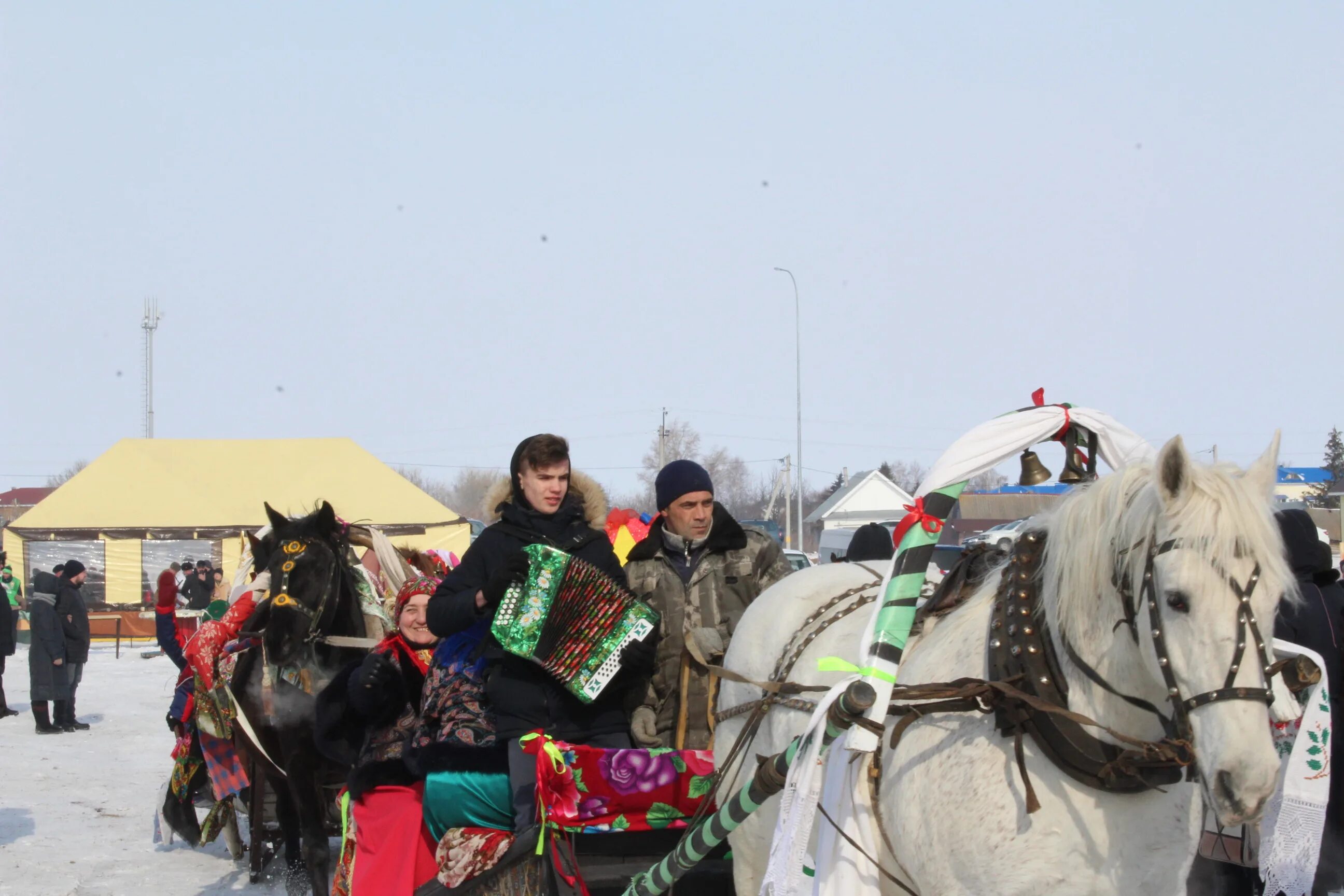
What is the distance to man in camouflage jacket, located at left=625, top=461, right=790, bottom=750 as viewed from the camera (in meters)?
4.46

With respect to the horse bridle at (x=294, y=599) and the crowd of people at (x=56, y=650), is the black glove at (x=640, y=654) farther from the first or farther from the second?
the crowd of people at (x=56, y=650)

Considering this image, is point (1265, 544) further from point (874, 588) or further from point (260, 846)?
point (260, 846)

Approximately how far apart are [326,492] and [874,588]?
1022 inches

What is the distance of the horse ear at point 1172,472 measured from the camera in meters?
2.45

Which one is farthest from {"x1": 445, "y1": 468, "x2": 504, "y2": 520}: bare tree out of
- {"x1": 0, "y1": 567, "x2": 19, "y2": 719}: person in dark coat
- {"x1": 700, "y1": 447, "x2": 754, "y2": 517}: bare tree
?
{"x1": 0, "y1": 567, "x2": 19, "y2": 719}: person in dark coat

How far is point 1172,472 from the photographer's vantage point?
2.46 metres

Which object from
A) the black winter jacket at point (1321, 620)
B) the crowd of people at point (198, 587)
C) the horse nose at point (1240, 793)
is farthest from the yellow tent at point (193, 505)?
the horse nose at point (1240, 793)

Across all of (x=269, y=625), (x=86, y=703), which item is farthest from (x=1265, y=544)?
(x=86, y=703)

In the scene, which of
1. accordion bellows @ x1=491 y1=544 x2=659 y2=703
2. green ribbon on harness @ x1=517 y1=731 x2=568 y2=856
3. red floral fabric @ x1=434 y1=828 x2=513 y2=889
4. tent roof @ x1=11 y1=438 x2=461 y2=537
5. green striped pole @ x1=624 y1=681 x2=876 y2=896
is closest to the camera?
green striped pole @ x1=624 y1=681 x2=876 y2=896

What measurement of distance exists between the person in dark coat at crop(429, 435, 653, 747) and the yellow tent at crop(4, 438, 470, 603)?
67.1ft

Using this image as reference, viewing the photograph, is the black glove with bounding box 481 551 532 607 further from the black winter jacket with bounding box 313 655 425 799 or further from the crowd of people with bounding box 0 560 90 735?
the crowd of people with bounding box 0 560 90 735

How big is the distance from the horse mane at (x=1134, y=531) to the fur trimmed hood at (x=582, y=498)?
197cm

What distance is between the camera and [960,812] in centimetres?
277

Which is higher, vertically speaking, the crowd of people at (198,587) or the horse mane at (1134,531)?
the horse mane at (1134,531)
